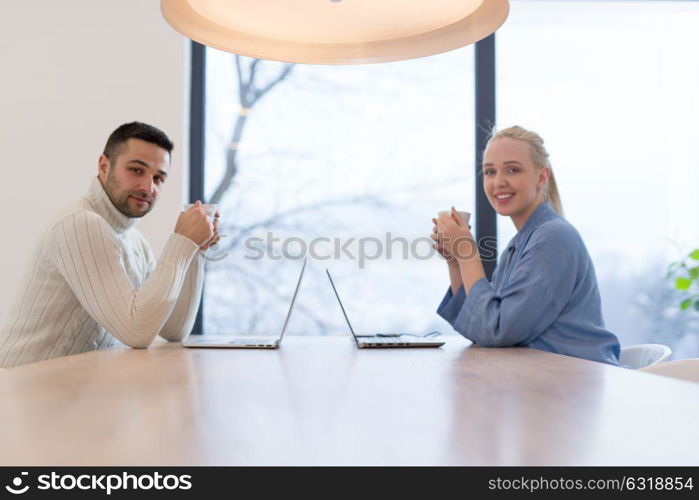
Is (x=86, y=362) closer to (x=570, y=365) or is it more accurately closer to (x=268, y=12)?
(x=268, y=12)

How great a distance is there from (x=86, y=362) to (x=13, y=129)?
2420 millimetres

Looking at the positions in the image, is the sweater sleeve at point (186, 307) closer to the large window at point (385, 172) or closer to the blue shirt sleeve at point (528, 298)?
the blue shirt sleeve at point (528, 298)

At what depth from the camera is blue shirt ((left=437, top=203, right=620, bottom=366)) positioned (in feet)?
5.39

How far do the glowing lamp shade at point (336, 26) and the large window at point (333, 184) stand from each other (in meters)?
1.95

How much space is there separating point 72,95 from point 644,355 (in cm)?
278

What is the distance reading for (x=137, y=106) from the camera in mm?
3232

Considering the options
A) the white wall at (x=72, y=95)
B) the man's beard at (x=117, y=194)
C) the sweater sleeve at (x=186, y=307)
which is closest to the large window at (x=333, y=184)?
the white wall at (x=72, y=95)

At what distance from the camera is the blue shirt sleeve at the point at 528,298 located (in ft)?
5.36

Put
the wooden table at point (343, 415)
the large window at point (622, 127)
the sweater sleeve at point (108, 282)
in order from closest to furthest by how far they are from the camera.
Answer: the wooden table at point (343, 415) → the sweater sleeve at point (108, 282) → the large window at point (622, 127)

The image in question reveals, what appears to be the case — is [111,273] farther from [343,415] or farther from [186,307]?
[343,415]

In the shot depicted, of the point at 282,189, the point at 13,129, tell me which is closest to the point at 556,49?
the point at 282,189

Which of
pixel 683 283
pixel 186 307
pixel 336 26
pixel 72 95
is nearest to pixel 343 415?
pixel 336 26

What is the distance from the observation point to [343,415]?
27.2 inches

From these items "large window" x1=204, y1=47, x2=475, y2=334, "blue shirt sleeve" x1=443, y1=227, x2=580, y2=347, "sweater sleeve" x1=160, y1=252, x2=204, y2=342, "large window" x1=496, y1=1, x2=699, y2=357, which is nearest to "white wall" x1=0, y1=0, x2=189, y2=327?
"large window" x1=204, y1=47, x2=475, y2=334
